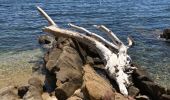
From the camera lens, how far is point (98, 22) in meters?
44.4

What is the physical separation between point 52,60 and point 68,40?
2.98m

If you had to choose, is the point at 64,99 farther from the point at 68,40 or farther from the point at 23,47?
the point at 23,47

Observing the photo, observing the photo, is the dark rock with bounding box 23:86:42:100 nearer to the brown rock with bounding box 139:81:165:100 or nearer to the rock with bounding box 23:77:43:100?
the rock with bounding box 23:77:43:100

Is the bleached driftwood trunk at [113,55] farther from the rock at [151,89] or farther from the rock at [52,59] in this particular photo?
the rock at [52,59]

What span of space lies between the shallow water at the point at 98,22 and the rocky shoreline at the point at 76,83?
9.75 feet

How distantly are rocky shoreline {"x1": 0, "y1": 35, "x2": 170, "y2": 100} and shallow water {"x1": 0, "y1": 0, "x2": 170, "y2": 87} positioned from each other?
297 cm

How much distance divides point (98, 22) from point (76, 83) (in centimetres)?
2425

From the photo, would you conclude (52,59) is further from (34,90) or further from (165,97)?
(165,97)

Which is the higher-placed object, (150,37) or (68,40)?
(68,40)

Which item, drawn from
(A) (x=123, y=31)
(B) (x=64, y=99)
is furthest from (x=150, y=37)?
(B) (x=64, y=99)

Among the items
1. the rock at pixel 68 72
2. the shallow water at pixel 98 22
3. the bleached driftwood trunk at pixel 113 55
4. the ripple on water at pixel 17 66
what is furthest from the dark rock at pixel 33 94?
the shallow water at pixel 98 22

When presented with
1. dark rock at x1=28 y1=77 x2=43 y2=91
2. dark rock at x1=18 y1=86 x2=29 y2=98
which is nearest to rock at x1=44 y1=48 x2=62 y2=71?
dark rock at x1=28 y1=77 x2=43 y2=91

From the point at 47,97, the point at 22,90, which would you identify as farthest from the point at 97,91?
the point at 22,90

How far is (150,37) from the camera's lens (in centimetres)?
3694
